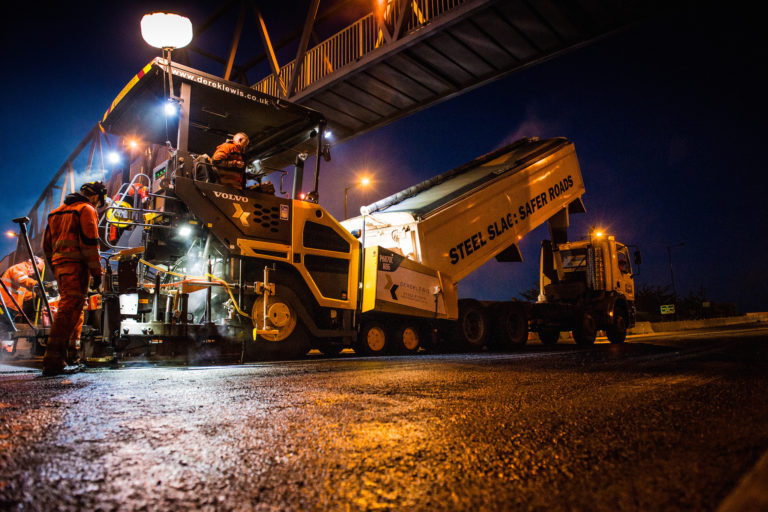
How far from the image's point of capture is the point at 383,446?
1715 millimetres

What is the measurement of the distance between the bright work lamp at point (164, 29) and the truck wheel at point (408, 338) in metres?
5.02

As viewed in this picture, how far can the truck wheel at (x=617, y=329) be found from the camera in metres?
11.1

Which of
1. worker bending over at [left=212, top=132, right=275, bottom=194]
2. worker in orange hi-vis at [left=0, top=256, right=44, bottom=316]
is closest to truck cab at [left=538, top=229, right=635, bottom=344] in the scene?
worker bending over at [left=212, top=132, right=275, bottom=194]

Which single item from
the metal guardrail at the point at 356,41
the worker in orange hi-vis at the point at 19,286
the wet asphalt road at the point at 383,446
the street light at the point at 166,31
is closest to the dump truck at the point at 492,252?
the metal guardrail at the point at 356,41

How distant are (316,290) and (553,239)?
7.55 m

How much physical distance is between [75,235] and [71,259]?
24 centimetres

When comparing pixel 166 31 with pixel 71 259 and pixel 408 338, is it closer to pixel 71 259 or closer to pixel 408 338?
pixel 71 259

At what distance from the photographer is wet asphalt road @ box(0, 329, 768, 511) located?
1.25m

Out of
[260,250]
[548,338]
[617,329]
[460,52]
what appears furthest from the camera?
[548,338]

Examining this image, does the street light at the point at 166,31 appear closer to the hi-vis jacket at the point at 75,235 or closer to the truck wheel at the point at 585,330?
the hi-vis jacket at the point at 75,235

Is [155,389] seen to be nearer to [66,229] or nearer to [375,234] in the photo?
[66,229]

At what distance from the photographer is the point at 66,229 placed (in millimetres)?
4559

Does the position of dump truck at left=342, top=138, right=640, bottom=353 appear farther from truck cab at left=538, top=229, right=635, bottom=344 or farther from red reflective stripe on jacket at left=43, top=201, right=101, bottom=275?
red reflective stripe on jacket at left=43, top=201, right=101, bottom=275

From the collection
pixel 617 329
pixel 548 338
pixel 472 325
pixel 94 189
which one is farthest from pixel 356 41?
pixel 617 329
